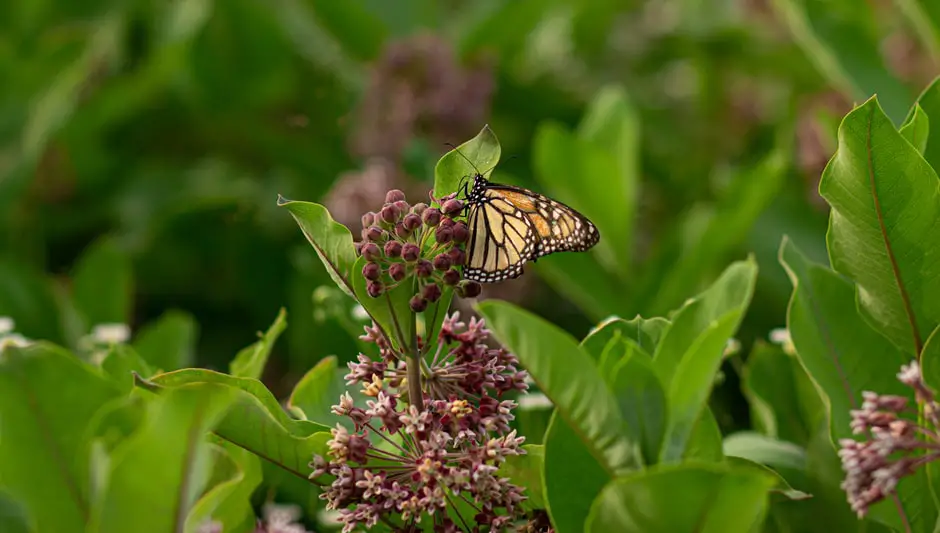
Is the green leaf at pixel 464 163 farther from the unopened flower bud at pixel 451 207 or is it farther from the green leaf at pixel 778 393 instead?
the green leaf at pixel 778 393

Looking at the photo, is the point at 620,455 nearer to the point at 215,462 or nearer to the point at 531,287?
the point at 215,462

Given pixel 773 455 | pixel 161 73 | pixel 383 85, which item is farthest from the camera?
pixel 161 73

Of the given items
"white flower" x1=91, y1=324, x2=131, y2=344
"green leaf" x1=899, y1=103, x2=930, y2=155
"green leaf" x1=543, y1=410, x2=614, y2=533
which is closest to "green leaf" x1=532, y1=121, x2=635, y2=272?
"white flower" x1=91, y1=324, x2=131, y2=344

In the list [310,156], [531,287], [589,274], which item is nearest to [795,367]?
[589,274]

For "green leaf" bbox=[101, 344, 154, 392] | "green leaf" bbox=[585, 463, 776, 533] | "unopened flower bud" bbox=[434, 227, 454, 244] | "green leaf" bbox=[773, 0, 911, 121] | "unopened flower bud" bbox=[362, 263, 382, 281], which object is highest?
"green leaf" bbox=[773, 0, 911, 121]

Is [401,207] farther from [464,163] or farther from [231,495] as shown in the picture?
[231,495]

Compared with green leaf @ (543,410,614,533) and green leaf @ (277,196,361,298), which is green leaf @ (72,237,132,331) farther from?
green leaf @ (543,410,614,533)
